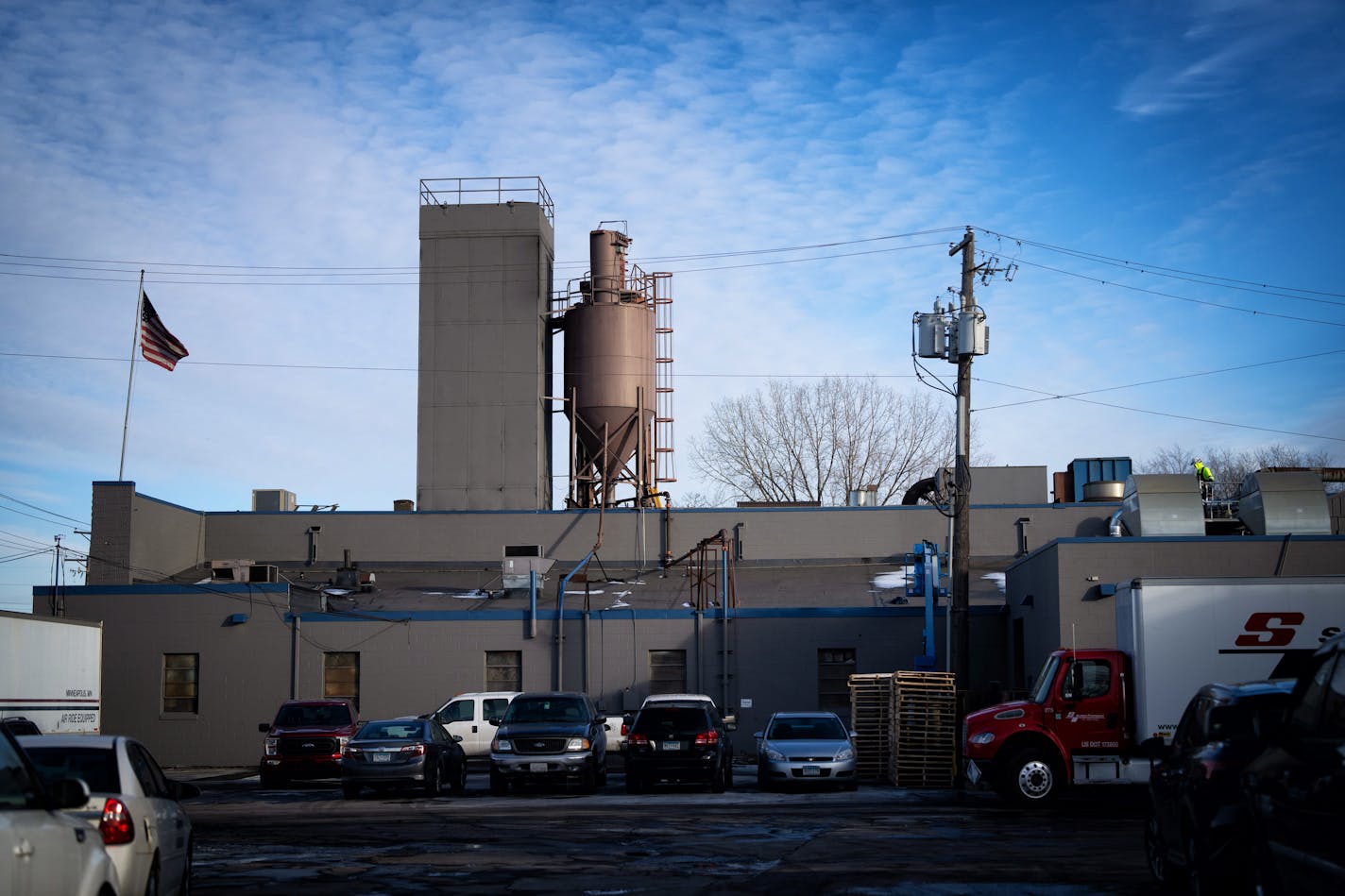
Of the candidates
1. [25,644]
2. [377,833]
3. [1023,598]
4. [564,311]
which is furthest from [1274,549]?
[564,311]

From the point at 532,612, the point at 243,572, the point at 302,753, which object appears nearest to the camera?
the point at 302,753

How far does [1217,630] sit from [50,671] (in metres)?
20.4

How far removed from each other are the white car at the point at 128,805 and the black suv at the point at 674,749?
13925mm

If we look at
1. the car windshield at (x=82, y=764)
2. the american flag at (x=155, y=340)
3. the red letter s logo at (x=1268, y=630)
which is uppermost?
the american flag at (x=155, y=340)

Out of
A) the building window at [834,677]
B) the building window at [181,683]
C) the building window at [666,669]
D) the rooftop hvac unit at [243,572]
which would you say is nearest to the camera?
the building window at [834,677]

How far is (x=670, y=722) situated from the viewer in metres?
25.2

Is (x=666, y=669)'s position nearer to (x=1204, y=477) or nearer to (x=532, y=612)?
(x=532, y=612)

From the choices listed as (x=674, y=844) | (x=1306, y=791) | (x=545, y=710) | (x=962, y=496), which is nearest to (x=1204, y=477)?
(x=962, y=496)

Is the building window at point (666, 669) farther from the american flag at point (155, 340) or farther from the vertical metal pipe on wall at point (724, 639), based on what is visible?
the american flag at point (155, 340)

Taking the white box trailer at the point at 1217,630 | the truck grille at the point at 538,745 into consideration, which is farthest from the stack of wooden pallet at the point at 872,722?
the white box trailer at the point at 1217,630

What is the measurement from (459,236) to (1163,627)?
3471cm

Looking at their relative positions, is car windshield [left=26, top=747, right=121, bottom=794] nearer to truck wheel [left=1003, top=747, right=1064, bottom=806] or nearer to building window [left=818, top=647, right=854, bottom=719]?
truck wheel [left=1003, top=747, right=1064, bottom=806]

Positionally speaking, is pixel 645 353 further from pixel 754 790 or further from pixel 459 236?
pixel 754 790

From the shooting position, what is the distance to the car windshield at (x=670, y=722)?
82.0ft
